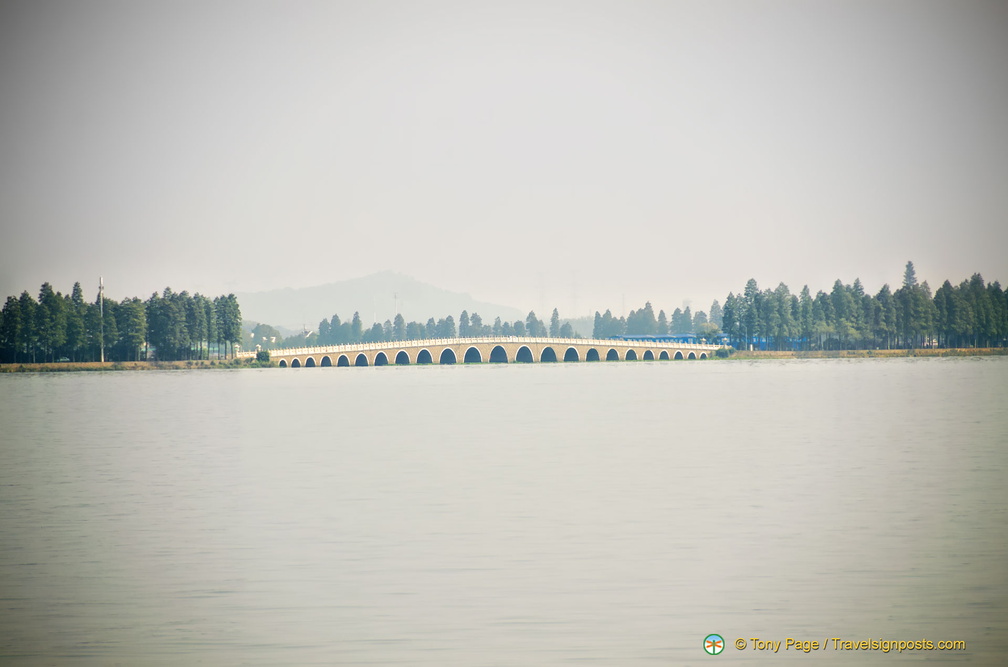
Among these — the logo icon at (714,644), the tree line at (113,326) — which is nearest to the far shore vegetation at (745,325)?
the tree line at (113,326)

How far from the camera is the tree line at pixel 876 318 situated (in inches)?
6127

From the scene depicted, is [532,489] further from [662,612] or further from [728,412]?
[728,412]

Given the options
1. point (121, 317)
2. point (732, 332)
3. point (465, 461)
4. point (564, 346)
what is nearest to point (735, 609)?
point (465, 461)

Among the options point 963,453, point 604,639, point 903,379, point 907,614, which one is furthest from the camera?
point 903,379

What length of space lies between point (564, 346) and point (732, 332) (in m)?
33.0

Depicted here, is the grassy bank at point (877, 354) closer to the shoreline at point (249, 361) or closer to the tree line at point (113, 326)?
the shoreline at point (249, 361)

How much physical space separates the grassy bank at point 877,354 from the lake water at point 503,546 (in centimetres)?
12791

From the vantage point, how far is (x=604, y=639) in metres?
10.6

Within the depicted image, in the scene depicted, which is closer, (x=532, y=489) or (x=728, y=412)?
(x=532, y=489)

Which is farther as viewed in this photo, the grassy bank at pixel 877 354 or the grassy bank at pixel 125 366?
the grassy bank at pixel 877 354

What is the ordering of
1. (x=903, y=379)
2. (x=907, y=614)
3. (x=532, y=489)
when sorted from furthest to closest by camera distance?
(x=903, y=379) < (x=532, y=489) < (x=907, y=614)

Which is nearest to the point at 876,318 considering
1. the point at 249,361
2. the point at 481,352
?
the point at 481,352

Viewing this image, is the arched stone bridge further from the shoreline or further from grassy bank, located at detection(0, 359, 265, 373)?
the shoreline

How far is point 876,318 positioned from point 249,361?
103780 millimetres
